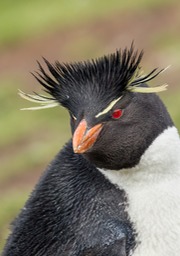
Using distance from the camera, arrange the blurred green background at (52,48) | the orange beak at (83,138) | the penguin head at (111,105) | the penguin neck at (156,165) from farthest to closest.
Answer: the blurred green background at (52,48) → the penguin neck at (156,165) → the penguin head at (111,105) → the orange beak at (83,138)

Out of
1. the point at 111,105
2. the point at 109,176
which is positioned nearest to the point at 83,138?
the point at 111,105

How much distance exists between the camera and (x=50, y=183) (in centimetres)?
655

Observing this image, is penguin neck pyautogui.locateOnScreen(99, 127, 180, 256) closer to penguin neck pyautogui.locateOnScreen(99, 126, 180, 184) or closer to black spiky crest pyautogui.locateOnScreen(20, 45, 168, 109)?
penguin neck pyautogui.locateOnScreen(99, 126, 180, 184)

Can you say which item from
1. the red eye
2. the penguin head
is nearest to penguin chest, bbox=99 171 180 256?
the penguin head

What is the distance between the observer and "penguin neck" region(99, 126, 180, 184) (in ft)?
20.6

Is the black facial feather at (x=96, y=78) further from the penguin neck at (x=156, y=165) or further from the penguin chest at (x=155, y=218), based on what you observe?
the penguin chest at (x=155, y=218)

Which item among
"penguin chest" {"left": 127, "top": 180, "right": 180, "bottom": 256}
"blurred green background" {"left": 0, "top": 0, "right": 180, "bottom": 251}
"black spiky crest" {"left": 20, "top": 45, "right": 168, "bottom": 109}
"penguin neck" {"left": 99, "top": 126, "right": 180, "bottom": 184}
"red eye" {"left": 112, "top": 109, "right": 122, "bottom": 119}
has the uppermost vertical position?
"black spiky crest" {"left": 20, "top": 45, "right": 168, "bottom": 109}

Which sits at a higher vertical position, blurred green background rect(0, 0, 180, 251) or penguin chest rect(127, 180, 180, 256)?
penguin chest rect(127, 180, 180, 256)

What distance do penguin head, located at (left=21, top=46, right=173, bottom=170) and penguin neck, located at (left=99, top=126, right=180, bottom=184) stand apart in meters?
0.04

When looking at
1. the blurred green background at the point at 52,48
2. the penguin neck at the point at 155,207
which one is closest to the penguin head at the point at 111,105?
the penguin neck at the point at 155,207

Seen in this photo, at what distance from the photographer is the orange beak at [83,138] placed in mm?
5945

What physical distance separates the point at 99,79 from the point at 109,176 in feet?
1.81

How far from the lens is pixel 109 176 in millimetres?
6371

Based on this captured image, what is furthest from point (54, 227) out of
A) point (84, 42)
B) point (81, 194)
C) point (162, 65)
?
point (84, 42)
